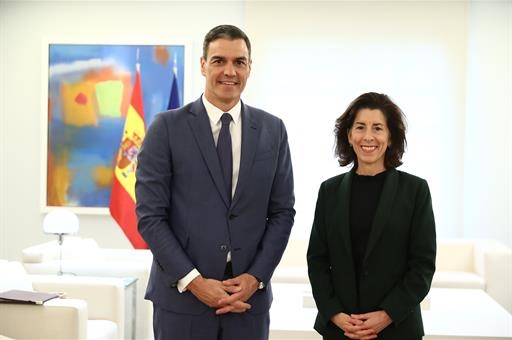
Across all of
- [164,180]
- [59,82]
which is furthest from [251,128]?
[59,82]

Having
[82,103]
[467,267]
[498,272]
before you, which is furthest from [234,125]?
[82,103]

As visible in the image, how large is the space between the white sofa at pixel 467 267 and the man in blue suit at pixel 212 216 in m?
3.55

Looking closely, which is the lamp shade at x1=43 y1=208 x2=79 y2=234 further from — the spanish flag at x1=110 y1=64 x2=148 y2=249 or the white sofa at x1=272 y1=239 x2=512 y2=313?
the spanish flag at x1=110 y1=64 x2=148 y2=249

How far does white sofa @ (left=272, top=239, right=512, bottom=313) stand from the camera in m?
5.88

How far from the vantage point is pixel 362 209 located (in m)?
2.40

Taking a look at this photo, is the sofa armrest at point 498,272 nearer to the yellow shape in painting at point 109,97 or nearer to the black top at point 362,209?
the black top at point 362,209

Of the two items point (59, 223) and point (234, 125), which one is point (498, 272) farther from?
point (234, 125)

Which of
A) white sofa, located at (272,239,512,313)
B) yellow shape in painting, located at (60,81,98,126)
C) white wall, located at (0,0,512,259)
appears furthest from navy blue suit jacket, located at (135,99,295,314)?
yellow shape in painting, located at (60,81,98,126)

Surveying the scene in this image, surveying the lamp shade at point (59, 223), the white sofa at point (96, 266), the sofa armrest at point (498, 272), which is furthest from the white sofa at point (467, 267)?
the lamp shade at point (59, 223)

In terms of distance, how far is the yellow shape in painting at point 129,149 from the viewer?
7.27 meters

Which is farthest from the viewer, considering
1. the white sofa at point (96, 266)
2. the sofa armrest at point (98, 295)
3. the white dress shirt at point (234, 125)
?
the white sofa at point (96, 266)

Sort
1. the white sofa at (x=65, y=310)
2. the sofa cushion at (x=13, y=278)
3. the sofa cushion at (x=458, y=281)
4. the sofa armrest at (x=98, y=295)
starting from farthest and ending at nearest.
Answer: the sofa cushion at (x=458, y=281) → the sofa armrest at (x=98, y=295) → the sofa cushion at (x=13, y=278) → the white sofa at (x=65, y=310)

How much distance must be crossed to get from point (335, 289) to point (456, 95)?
530cm

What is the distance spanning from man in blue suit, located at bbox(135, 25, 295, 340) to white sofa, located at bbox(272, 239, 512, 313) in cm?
355
